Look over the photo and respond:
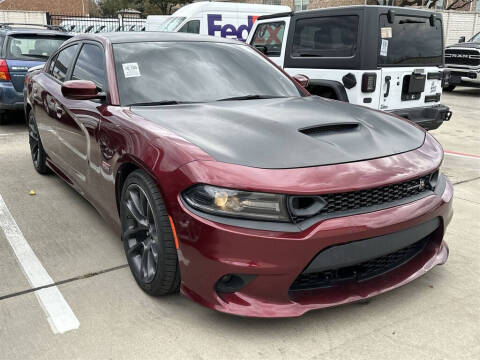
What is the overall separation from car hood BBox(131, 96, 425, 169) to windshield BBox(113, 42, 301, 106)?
188mm

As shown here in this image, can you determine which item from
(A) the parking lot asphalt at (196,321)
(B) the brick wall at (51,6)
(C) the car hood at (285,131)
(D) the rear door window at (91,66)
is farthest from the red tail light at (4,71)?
(B) the brick wall at (51,6)

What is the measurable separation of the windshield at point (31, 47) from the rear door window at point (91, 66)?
14.3 ft

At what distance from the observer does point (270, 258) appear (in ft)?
7.23

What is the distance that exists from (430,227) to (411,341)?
643mm

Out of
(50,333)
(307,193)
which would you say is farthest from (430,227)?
(50,333)

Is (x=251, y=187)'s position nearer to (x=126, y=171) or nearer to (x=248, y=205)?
(x=248, y=205)

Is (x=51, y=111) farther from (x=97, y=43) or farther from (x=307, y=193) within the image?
(x=307, y=193)

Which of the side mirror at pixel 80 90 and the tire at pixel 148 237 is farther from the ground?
the side mirror at pixel 80 90

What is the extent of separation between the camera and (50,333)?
8.20ft

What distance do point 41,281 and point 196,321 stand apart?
113 cm

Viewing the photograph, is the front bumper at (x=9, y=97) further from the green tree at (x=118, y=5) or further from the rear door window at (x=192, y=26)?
the green tree at (x=118, y=5)

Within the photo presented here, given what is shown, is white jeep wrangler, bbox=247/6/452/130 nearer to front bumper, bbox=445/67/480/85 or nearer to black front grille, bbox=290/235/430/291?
black front grille, bbox=290/235/430/291

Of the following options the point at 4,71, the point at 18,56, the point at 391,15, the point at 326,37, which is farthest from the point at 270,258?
the point at 18,56

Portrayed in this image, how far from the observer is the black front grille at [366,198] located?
229 centimetres
